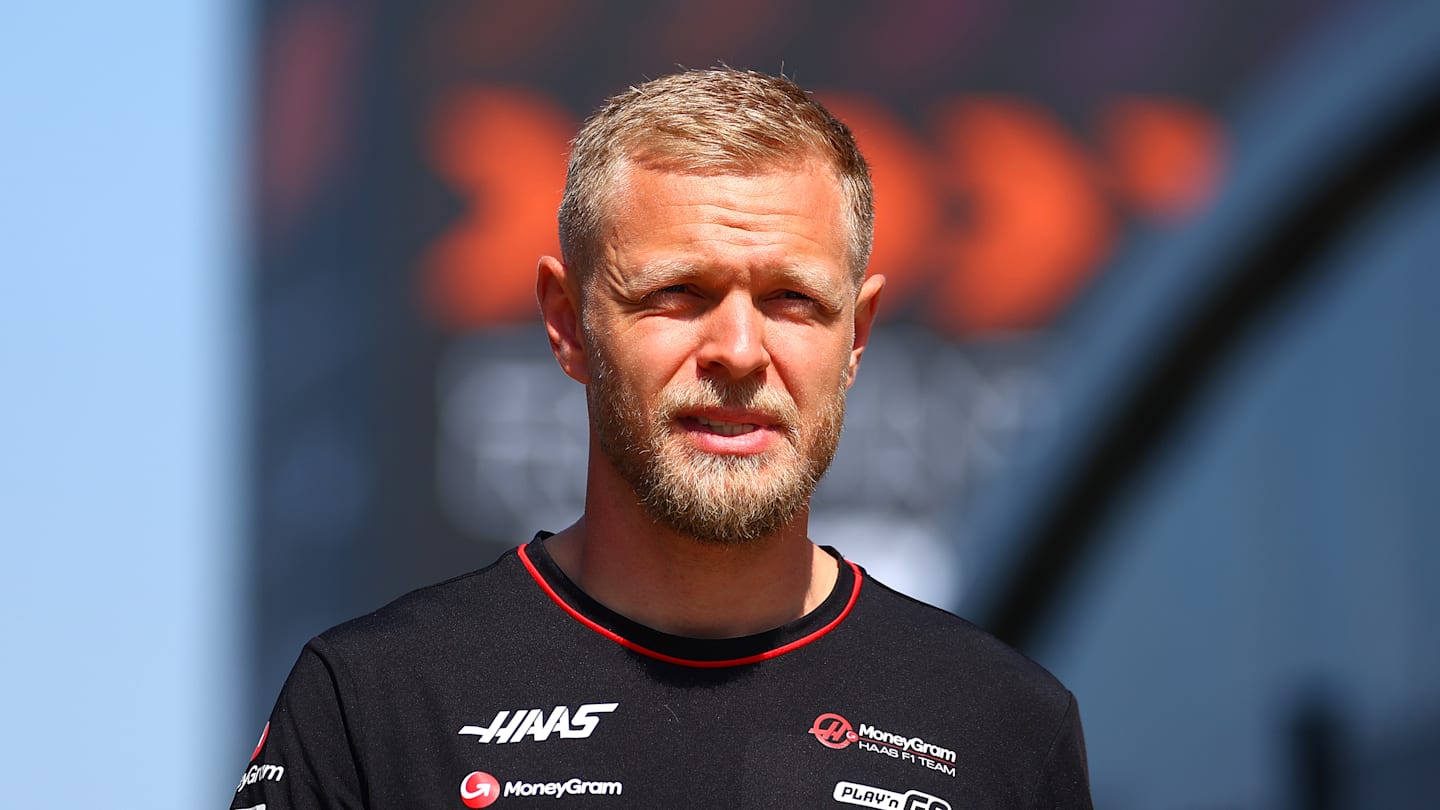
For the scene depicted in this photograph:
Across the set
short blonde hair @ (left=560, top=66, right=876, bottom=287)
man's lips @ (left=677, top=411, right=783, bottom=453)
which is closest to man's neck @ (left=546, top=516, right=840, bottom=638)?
man's lips @ (left=677, top=411, right=783, bottom=453)

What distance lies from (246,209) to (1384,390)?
367 centimetres

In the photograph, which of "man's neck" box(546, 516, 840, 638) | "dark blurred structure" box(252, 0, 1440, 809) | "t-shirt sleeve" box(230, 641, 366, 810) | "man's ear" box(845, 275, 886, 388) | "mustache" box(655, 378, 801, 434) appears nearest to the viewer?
"t-shirt sleeve" box(230, 641, 366, 810)

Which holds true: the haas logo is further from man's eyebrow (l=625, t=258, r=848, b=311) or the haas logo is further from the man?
man's eyebrow (l=625, t=258, r=848, b=311)

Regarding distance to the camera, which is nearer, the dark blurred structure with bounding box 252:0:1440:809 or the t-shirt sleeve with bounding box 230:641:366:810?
the t-shirt sleeve with bounding box 230:641:366:810

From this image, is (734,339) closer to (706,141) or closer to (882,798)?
(706,141)

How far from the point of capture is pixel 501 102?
4883 millimetres

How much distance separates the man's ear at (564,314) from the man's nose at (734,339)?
0.22 m

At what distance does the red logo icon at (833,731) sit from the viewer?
2.01 meters

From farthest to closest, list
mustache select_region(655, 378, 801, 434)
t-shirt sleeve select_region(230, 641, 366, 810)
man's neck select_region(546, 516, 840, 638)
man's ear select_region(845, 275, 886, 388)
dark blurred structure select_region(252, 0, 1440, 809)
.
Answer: dark blurred structure select_region(252, 0, 1440, 809) → man's ear select_region(845, 275, 886, 388) → man's neck select_region(546, 516, 840, 638) → mustache select_region(655, 378, 801, 434) → t-shirt sleeve select_region(230, 641, 366, 810)

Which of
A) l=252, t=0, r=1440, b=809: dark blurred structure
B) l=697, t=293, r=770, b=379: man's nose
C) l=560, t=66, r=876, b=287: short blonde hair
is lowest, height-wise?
l=252, t=0, r=1440, b=809: dark blurred structure

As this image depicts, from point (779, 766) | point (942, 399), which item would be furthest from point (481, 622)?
point (942, 399)

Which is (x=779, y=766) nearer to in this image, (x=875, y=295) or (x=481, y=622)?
(x=481, y=622)

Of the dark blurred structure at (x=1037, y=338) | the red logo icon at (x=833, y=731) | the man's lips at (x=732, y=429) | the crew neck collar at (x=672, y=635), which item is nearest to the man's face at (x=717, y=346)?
the man's lips at (x=732, y=429)

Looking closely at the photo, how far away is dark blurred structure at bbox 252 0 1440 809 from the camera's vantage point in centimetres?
475
